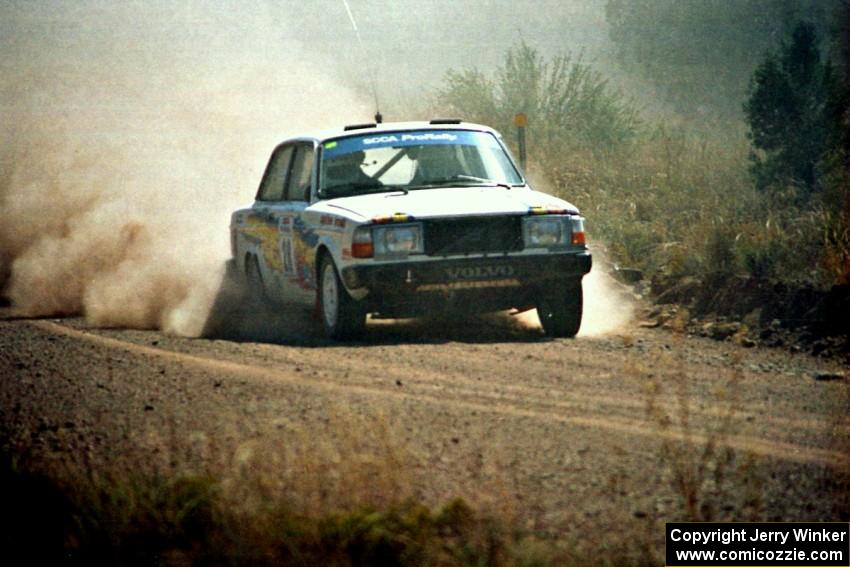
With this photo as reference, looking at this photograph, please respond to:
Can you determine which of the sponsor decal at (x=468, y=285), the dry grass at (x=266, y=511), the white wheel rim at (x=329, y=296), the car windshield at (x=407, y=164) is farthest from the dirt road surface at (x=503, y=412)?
the car windshield at (x=407, y=164)

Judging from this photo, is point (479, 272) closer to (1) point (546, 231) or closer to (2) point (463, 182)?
(1) point (546, 231)

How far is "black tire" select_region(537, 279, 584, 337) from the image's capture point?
11.1 meters

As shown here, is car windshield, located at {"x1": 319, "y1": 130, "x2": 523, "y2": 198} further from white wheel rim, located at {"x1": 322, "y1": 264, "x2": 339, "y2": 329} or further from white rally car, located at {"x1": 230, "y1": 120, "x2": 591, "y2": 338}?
white wheel rim, located at {"x1": 322, "y1": 264, "x2": 339, "y2": 329}

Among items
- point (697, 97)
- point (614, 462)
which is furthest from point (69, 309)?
point (697, 97)

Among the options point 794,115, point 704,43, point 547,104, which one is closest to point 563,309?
point 794,115

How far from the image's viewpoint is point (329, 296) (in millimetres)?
11203

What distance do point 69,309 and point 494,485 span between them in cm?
1014

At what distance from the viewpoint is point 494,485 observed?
6016mm

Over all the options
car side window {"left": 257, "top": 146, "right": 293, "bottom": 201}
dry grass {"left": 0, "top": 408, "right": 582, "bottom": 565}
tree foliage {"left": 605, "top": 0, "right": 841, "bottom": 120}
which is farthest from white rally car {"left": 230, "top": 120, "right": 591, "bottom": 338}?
tree foliage {"left": 605, "top": 0, "right": 841, "bottom": 120}

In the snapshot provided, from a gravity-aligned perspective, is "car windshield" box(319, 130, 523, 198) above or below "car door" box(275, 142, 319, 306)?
above

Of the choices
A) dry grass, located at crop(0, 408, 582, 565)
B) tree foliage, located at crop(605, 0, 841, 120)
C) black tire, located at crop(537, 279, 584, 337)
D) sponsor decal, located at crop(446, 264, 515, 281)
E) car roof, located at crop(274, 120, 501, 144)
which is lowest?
dry grass, located at crop(0, 408, 582, 565)

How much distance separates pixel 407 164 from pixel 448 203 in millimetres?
918

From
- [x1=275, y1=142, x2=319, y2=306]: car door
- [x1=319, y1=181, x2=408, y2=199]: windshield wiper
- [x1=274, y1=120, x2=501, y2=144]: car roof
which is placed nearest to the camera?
Answer: [x1=319, y1=181, x2=408, y2=199]: windshield wiper

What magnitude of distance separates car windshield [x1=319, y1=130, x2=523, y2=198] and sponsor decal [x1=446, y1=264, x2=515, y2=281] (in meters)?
1.07
